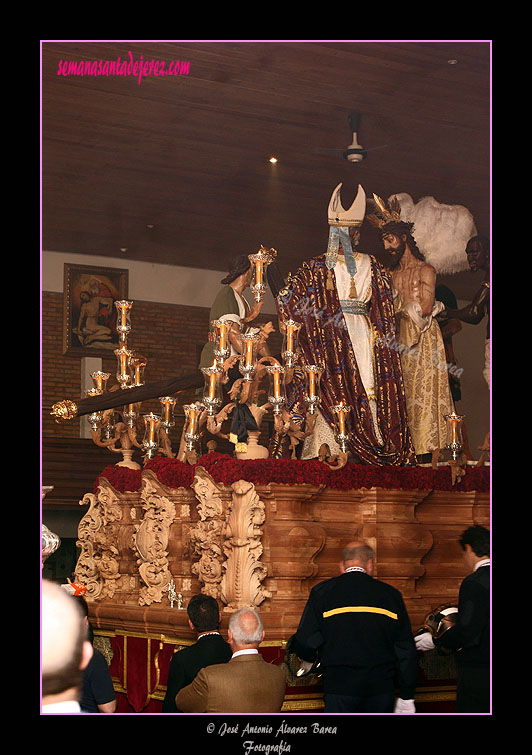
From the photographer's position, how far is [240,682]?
6035 millimetres

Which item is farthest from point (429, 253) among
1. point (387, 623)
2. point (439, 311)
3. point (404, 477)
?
point (387, 623)

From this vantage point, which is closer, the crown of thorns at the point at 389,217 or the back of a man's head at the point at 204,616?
the back of a man's head at the point at 204,616

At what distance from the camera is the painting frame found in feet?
42.4

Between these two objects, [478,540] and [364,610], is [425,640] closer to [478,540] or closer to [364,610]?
[478,540]

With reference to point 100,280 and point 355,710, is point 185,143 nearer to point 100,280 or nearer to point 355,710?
point 100,280

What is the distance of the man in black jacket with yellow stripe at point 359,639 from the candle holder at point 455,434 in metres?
Answer: 2.49

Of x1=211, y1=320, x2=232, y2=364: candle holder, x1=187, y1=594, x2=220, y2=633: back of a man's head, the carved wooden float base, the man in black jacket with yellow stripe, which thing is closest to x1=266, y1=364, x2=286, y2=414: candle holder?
x1=211, y1=320, x2=232, y2=364: candle holder

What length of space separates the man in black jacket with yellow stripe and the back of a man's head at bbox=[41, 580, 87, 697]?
7.74 ft

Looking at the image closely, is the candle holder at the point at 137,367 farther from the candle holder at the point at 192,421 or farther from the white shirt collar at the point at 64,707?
the white shirt collar at the point at 64,707

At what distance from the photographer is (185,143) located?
37.8 ft

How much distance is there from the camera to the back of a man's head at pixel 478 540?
720cm

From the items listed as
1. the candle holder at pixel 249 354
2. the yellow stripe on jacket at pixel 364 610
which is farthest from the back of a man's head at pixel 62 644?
the candle holder at pixel 249 354

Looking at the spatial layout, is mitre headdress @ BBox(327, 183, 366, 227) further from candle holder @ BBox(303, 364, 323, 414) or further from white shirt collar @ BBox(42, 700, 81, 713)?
white shirt collar @ BBox(42, 700, 81, 713)

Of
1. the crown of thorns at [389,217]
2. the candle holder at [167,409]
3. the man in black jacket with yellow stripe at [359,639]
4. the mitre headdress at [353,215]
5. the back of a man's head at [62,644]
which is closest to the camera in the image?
the back of a man's head at [62,644]
